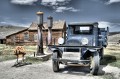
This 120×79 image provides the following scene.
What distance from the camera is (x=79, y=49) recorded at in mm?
10602

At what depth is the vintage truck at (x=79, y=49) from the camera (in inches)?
401

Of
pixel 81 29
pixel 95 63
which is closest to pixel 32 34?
pixel 81 29

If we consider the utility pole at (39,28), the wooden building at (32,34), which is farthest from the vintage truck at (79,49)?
the wooden building at (32,34)

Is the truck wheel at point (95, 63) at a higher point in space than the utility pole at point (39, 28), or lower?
lower

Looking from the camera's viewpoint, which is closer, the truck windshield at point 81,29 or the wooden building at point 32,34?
the truck windshield at point 81,29

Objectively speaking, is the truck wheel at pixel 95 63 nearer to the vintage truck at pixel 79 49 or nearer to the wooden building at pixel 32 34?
the vintage truck at pixel 79 49

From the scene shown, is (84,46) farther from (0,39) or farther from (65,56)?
(0,39)

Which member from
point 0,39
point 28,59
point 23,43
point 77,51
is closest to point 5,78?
point 77,51

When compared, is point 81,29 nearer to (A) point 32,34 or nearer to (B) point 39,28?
(B) point 39,28

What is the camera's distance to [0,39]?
180 ft

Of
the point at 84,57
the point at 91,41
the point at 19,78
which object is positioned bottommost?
the point at 19,78

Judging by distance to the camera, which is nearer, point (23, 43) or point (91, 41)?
point (91, 41)

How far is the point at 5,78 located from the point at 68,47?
344 centimetres

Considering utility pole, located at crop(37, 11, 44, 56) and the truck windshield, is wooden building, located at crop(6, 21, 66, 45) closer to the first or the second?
utility pole, located at crop(37, 11, 44, 56)
